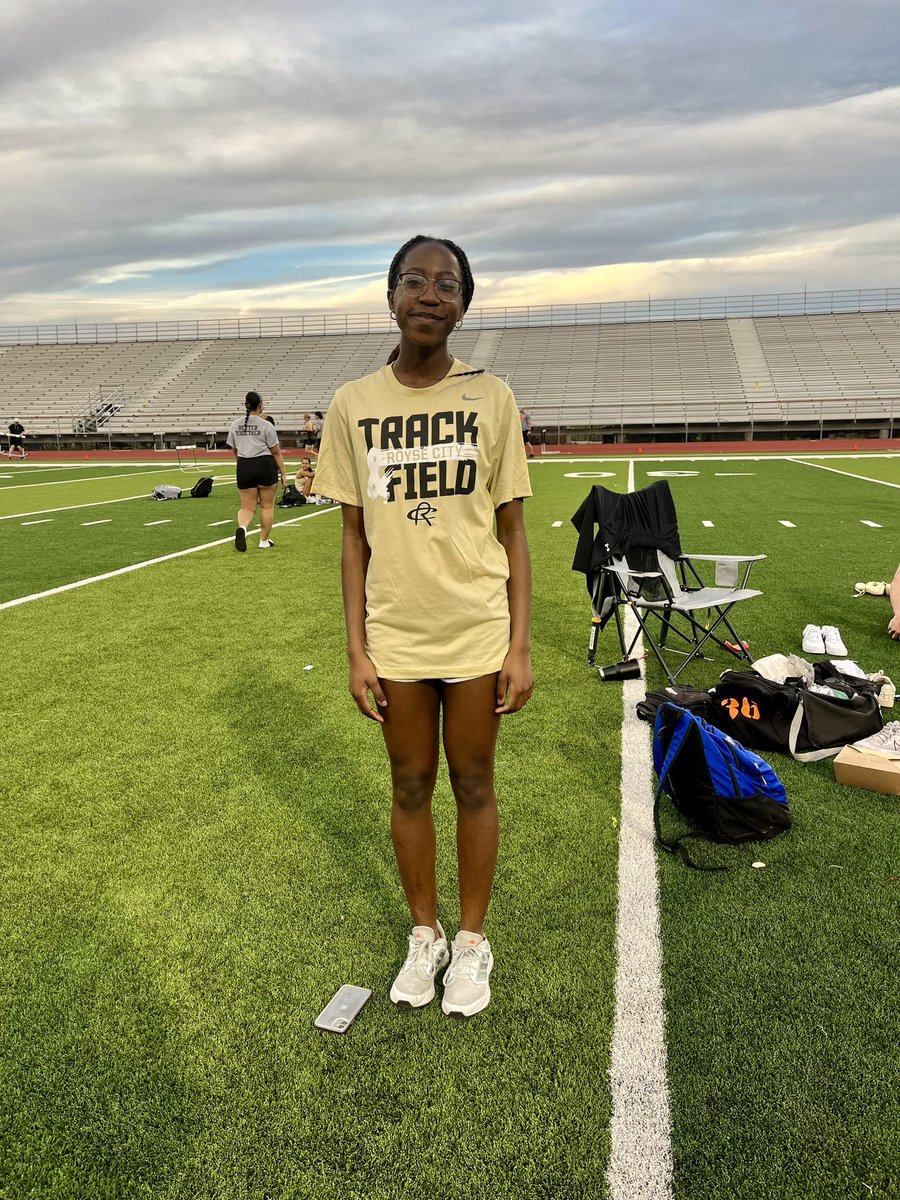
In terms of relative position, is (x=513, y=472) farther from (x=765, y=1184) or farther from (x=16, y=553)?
(x=16, y=553)

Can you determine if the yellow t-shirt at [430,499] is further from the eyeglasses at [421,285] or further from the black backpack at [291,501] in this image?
the black backpack at [291,501]

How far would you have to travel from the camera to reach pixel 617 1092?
83.4 inches

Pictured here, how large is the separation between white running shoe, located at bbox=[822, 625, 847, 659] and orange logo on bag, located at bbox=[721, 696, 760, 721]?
1.71 metres

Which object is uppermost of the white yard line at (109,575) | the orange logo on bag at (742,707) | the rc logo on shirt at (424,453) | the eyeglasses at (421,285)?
the eyeglasses at (421,285)

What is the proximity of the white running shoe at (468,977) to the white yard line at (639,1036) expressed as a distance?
40 cm

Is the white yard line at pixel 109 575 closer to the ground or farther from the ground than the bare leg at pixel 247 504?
closer to the ground

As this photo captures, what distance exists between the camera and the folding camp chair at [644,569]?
5.48 m

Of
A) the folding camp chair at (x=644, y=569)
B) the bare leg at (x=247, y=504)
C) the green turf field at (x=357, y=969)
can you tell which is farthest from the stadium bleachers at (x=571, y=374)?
the green turf field at (x=357, y=969)

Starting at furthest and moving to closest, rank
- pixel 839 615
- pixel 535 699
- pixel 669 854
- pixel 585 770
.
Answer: pixel 839 615 → pixel 535 699 → pixel 585 770 → pixel 669 854

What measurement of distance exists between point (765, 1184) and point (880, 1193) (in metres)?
0.25

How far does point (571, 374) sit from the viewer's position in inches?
1810

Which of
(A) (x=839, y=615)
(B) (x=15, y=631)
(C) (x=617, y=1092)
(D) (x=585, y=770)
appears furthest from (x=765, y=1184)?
(B) (x=15, y=631)

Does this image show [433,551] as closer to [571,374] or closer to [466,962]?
[466,962]

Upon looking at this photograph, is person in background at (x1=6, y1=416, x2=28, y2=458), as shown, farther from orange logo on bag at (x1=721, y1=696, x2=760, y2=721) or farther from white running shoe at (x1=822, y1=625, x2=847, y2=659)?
orange logo on bag at (x1=721, y1=696, x2=760, y2=721)
